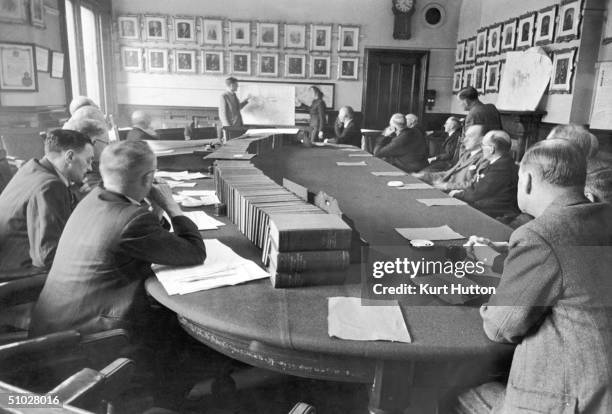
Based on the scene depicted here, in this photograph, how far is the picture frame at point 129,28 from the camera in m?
9.56

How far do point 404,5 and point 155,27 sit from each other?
4832mm

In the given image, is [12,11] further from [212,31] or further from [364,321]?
[364,321]

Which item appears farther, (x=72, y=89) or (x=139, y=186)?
(x=72, y=89)

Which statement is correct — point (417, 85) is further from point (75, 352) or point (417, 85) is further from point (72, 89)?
point (75, 352)

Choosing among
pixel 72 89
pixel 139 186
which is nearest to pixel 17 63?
pixel 72 89

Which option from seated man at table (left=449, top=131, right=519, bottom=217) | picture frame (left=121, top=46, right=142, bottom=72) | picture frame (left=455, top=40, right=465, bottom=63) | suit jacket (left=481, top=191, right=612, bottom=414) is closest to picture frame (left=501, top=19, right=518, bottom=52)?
picture frame (left=455, top=40, right=465, bottom=63)

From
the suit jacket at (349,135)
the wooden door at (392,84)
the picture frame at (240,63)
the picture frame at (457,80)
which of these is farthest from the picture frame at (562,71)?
the picture frame at (240,63)

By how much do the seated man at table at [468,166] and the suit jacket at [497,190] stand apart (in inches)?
20.8

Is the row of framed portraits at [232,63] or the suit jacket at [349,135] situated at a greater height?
the row of framed portraits at [232,63]

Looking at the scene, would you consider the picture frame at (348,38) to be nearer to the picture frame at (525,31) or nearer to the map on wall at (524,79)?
the map on wall at (524,79)

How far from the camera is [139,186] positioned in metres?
1.89

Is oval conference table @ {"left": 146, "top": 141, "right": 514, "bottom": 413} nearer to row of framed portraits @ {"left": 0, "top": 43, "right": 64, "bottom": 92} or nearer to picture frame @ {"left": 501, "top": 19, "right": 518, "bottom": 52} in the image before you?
row of framed portraits @ {"left": 0, "top": 43, "right": 64, "bottom": 92}

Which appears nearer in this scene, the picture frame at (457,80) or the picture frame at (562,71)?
the picture frame at (562,71)

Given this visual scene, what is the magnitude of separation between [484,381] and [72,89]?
701 centimetres
